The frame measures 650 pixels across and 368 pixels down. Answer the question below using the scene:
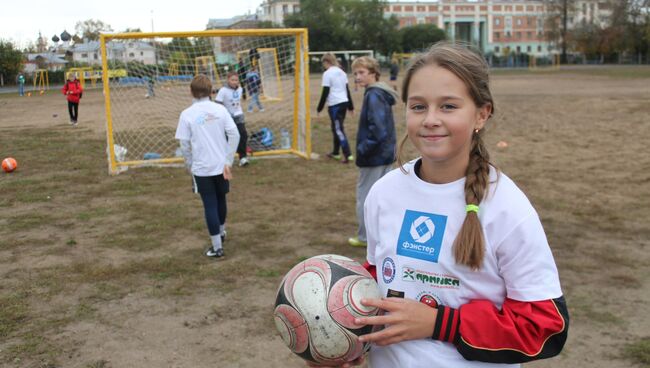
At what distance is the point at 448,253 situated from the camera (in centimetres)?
169

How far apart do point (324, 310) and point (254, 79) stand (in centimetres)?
1436

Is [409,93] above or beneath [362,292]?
above

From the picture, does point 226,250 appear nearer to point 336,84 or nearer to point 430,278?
point 430,278

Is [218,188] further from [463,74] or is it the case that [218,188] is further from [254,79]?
[254,79]

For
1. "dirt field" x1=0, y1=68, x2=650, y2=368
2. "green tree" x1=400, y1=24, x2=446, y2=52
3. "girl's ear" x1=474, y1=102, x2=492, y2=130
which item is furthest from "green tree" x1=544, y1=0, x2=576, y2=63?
"girl's ear" x1=474, y1=102, x2=492, y2=130

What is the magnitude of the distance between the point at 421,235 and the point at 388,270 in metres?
0.17

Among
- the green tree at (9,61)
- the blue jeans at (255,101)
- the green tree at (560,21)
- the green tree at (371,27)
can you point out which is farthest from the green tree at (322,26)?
A: the blue jeans at (255,101)

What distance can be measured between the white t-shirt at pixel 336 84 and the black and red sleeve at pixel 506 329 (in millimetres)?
9828

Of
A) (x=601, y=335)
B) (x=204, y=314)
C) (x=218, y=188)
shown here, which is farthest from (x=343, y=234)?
(x=601, y=335)

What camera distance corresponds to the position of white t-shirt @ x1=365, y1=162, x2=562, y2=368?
1623 mm

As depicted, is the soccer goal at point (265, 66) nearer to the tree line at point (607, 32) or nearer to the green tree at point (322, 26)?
the tree line at point (607, 32)

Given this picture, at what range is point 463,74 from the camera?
5.57 ft

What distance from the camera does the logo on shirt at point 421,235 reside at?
5.63 feet

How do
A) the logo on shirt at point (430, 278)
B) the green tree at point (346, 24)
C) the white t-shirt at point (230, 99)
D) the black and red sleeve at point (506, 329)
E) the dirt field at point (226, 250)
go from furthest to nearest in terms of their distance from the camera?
the green tree at point (346, 24), the white t-shirt at point (230, 99), the dirt field at point (226, 250), the logo on shirt at point (430, 278), the black and red sleeve at point (506, 329)
